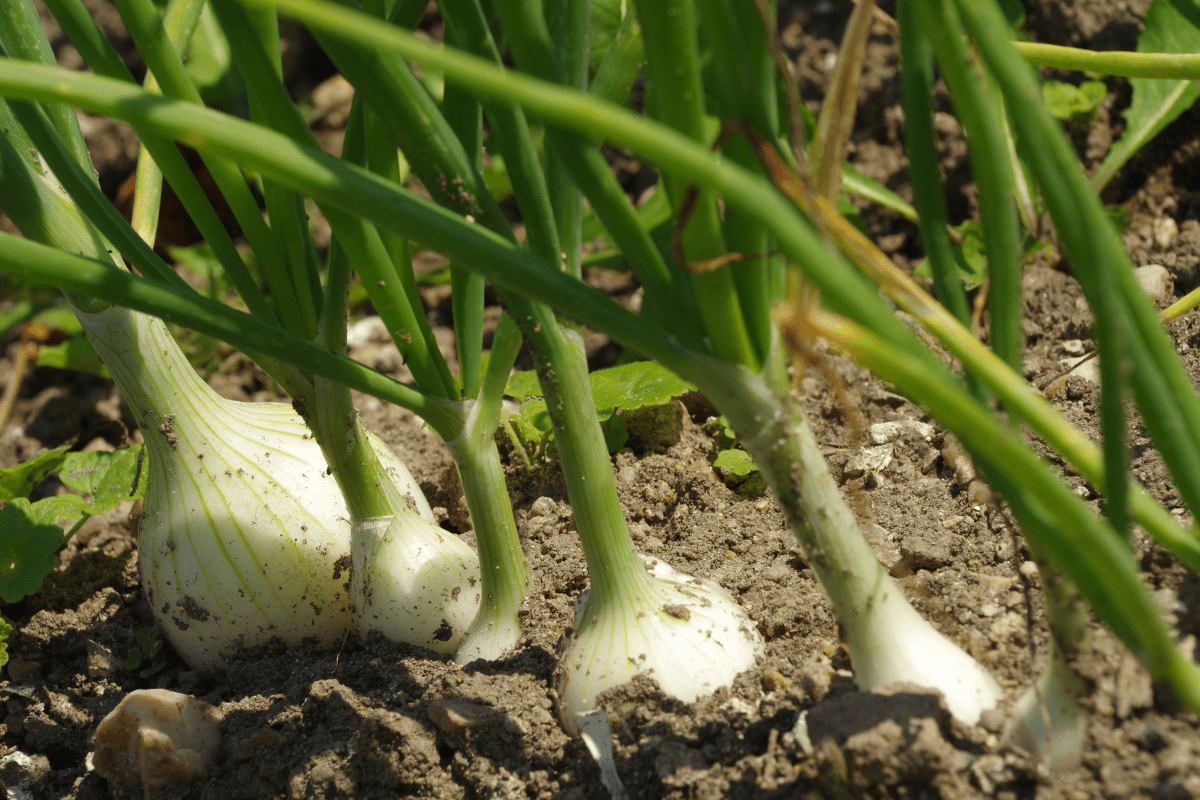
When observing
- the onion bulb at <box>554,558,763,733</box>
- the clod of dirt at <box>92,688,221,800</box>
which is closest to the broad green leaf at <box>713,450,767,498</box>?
the onion bulb at <box>554,558,763,733</box>

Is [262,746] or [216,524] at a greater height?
[216,524]

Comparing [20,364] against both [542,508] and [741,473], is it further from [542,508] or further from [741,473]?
[741,473]

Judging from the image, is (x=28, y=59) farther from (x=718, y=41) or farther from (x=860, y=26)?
(x=860, y=26)

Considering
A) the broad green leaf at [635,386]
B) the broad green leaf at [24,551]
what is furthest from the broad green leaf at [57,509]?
the broad green leaf at [635,386]

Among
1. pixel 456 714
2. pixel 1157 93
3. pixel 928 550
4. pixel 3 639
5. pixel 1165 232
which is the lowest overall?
pixel 456 714

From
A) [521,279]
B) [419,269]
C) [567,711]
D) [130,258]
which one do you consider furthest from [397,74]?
[419,269]

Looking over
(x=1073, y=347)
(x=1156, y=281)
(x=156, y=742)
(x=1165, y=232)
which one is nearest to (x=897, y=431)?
(x=1073, y=347)

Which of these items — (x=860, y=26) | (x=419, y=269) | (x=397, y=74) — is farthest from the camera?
(x=419, y=269)
